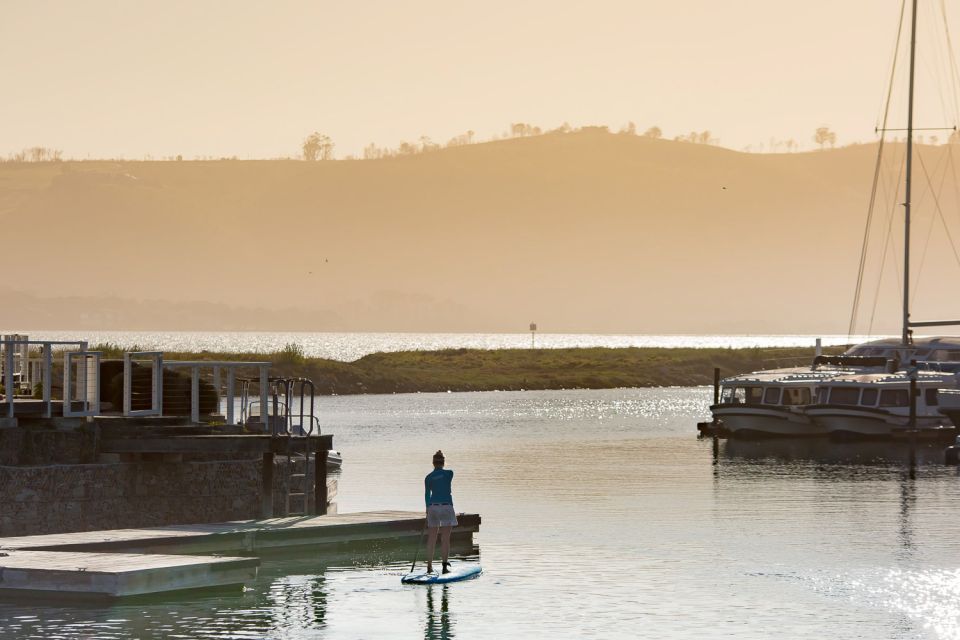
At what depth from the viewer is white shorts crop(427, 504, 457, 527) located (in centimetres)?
3200

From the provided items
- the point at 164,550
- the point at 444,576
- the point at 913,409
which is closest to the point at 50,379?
the point at 164,550

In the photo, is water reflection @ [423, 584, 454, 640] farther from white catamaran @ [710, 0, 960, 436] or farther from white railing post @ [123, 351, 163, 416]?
Answer: white catamaran @ [710, 0, 960, 436]

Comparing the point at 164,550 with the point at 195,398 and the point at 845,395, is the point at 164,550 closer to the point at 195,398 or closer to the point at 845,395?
the point at 195,398

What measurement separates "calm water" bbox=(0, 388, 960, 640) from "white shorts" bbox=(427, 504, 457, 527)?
136 centimetres

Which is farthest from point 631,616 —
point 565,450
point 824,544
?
point 565,450

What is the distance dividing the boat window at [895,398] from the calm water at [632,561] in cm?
861

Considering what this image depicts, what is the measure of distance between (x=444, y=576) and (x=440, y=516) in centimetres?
152

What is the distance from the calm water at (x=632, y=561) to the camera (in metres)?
28.2

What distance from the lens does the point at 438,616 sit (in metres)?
29.2

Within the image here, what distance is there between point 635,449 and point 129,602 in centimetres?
5193

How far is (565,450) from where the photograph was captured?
257 ft

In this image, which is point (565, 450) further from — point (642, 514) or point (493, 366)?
point (493, 366)

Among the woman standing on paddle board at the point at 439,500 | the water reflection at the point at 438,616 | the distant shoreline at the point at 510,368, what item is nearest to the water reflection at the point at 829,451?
the woman standing on paddle board at the point at 439,500

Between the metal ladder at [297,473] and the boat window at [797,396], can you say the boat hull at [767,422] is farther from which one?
the metal ladder at [297,473]
